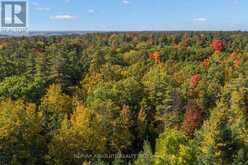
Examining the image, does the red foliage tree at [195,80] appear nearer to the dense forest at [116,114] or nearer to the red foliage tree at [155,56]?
the dense forest at [116,114]

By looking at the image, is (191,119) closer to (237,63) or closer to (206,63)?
(237,63)

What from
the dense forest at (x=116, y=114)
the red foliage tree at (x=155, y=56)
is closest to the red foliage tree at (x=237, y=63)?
the dense forest at (x=116, y=114)

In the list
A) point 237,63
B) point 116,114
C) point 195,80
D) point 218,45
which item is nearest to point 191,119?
point 116,114

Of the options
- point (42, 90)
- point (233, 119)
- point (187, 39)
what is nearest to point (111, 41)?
point (187, 39)

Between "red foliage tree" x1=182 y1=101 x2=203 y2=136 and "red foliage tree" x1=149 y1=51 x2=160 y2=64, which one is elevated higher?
"red foliage tree" x1=149 y1=51 x2=160 y2=64

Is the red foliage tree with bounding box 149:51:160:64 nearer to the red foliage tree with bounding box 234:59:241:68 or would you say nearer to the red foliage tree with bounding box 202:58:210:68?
the red foliage tree with bounding box 202:58:210:68

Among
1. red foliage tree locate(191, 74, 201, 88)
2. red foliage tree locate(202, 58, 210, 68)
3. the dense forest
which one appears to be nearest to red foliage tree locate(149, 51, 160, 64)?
the dense forest

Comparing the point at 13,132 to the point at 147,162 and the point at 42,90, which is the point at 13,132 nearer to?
the point at 147,162
